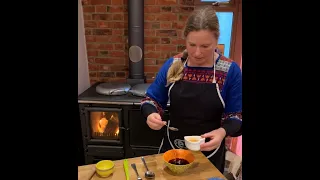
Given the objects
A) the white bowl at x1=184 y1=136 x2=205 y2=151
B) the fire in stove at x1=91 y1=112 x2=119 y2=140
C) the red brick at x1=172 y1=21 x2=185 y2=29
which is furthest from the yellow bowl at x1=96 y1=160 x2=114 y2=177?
the red brick at x1=172 y1=21 x2=185 y2=29

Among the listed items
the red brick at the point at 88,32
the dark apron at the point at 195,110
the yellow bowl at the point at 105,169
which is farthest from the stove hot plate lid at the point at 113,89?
the yellow bowl at the point at 105,169

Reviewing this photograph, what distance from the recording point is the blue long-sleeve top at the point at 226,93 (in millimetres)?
1470

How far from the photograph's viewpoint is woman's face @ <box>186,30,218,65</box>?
138 centimetres

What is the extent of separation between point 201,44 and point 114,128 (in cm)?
162

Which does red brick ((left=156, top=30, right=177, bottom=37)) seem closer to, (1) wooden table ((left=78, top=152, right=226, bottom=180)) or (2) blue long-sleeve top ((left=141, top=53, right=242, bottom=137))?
(2) blue long-sleeve top ((left=141, top=53, right=242, bottom=137))

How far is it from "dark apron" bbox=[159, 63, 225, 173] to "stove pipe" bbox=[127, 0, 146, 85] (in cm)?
131

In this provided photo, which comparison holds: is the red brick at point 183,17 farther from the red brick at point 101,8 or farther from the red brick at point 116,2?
the red brick at point 101,8

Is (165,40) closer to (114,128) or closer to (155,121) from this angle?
(114,128)

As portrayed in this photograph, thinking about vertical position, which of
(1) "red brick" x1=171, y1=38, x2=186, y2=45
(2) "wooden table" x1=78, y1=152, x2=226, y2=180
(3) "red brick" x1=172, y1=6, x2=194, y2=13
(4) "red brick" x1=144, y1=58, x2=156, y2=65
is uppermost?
(3) "red brick" x1=172, y1=6, x2=194, y2=13

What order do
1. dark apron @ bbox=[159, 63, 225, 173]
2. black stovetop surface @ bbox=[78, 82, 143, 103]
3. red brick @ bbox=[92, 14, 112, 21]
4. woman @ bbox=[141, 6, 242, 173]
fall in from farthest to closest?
red brick @ bbox=[92, 14, 112, 21]
black stovetop surface @ bbox=[78, 82, 143, 103]
dark apron @ bbox=[159, 63, 225, 173]
woman @ bbox=[141, 6, 242, 173]
